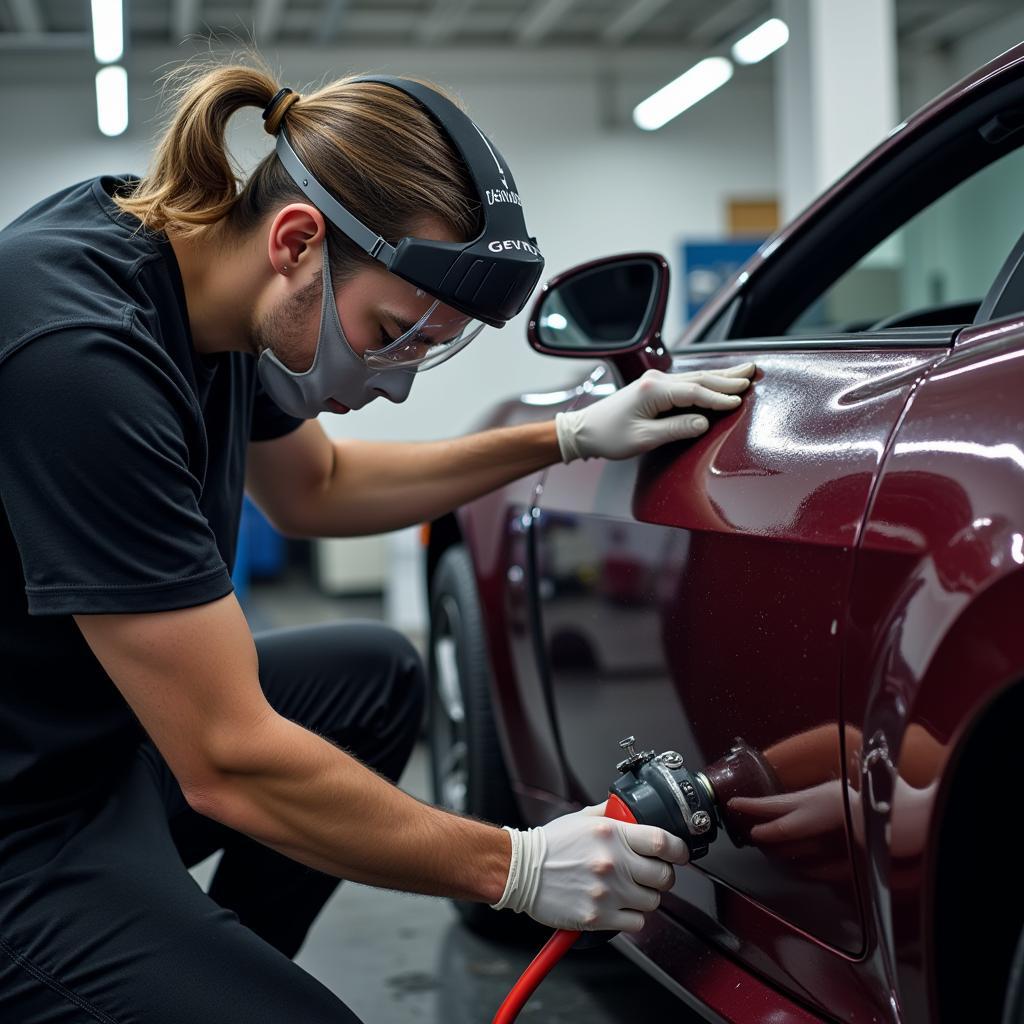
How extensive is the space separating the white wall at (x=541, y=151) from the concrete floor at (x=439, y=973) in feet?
28.3

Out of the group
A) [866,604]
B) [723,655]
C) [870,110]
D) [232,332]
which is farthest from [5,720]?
[870,110]

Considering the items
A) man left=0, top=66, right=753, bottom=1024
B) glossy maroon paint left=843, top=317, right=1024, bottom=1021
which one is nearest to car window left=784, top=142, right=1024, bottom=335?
man left=0, top=66, right=753, bottom=1024

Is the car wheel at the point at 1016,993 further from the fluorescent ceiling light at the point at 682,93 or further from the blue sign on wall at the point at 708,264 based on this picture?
the fluorescent ceiling light at the point at 682,93

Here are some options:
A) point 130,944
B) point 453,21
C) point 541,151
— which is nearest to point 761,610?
point 130,944

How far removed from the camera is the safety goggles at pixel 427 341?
5.02 feet

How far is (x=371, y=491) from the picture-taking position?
2.12 metres

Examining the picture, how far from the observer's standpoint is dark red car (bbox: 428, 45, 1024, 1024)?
105 centimetres

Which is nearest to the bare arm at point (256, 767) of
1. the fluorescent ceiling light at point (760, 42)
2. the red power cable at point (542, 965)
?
the red power cable at point (542, 965)

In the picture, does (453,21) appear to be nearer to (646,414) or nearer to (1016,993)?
(646,414)

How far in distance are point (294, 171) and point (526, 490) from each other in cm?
79

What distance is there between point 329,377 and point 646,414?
43 centimetres

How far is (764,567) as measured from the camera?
128cm

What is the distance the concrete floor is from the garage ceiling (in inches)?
355

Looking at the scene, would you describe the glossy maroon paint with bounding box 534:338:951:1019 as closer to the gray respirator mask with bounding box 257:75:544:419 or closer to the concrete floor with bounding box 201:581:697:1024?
the gray respirator mask with bounding box 257:75:544:419
